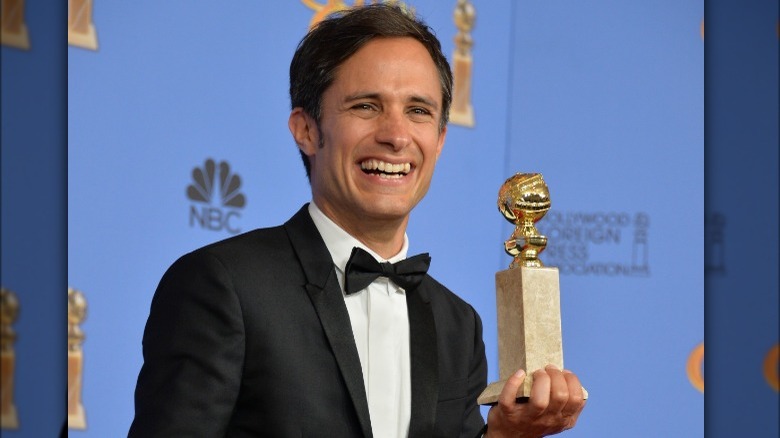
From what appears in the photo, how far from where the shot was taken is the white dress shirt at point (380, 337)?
1.74 meters

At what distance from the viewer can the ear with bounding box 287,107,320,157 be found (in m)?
1.91

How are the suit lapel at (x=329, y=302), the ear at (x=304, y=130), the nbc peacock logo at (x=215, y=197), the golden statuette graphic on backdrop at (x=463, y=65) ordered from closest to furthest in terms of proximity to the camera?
1. the suit lapel at (x=329, y=302)
2. the ear at (x=304, y=130)
3. the nbc peacock logo at (x=215, y=197)
4. the golden statuette graphic on backdrop at (x=463, y=65)

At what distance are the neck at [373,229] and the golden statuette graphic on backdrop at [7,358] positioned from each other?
108 centimetres

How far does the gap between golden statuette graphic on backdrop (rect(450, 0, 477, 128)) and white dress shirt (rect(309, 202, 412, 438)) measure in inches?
56.9

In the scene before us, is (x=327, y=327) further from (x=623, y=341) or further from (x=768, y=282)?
(x=768, y=282)

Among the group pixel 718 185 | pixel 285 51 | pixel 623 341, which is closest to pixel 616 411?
pixel 623 341

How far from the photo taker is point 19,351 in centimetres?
258

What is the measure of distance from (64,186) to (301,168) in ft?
2.15

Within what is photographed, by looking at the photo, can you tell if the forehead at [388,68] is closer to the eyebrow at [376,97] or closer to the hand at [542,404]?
the eyebrow at [376,97]

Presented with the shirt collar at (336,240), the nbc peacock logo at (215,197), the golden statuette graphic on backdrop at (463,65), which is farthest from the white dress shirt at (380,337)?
the golden statuette graphic on backdrop at (463,65)

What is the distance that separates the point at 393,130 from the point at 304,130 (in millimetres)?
212

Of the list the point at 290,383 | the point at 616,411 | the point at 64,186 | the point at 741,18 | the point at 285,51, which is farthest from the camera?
Answer: the point at 741,18

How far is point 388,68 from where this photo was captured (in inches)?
71.7

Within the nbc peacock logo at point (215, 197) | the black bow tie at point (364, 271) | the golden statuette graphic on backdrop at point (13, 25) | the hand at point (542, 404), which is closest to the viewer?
the hand at point (542, 404)
